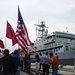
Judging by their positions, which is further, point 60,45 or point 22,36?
point 60,45

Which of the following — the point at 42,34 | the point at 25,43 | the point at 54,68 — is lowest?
the point at 54,68

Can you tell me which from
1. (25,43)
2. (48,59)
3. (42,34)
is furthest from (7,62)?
(42,34)

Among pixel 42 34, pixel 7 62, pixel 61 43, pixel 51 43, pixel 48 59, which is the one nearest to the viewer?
pixel 7 62

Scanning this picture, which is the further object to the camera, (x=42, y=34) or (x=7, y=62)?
(x=42, y=34)

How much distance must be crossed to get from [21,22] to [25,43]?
1.24 m

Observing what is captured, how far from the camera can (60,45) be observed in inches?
1758

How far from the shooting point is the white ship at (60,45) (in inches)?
1575

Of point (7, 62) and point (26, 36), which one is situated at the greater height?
point (26, 36)

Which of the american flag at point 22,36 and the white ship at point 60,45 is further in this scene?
the white ship at point 60,45

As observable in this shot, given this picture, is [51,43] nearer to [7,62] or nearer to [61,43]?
[61,43]

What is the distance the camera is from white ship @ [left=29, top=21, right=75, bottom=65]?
131 feet

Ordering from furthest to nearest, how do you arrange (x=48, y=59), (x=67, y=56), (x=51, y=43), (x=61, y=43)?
(x=51, y=43)
(x=61, y=43)
(x=67, y=56)
(x=48, y=59)

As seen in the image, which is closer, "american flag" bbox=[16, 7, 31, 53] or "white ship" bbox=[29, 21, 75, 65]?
"american flag" bbox=[16, 7, 31, 53]

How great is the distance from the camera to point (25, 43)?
507 inches
